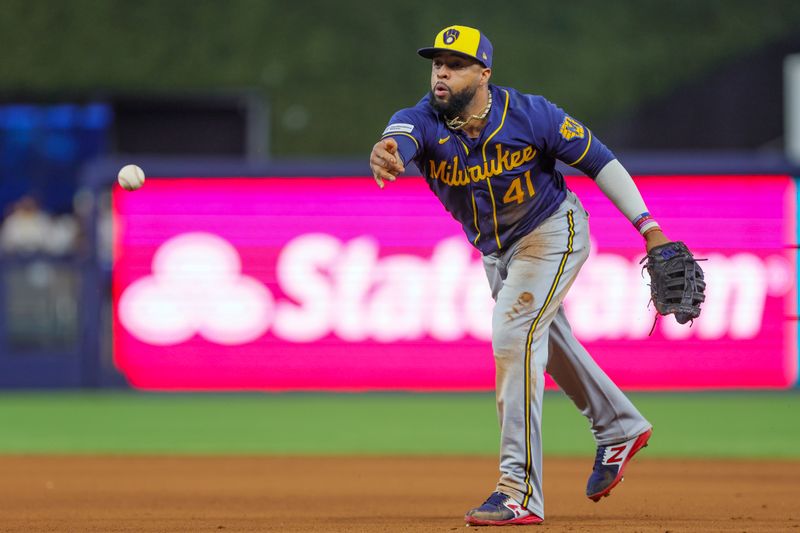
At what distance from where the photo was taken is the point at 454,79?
5297 mm

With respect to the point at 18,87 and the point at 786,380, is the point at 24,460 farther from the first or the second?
the point at 18,87

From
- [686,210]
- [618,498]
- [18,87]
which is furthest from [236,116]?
[618,498]

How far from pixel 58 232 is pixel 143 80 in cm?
485

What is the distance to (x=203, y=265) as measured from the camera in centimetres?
1191

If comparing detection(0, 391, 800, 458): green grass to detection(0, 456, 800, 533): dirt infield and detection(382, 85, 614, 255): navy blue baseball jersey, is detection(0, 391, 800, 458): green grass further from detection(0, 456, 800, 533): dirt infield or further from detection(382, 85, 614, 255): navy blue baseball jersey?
detection(382, 85, 614, 255): navy blue baseball jersey

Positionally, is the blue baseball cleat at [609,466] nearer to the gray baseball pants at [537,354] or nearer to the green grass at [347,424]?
the gray baseball pants at [537,354]

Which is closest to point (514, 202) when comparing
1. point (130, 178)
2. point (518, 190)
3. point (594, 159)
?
point (518, 190)

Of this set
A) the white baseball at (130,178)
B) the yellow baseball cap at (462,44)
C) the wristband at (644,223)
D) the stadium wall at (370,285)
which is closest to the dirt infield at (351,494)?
the wristband at (644,223)

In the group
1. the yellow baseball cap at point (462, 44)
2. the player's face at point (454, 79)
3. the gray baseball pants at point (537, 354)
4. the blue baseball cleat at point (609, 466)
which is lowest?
the blue baseball cleat at point (609, 466)

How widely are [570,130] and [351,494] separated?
2181mm

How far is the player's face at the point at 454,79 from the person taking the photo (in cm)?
530

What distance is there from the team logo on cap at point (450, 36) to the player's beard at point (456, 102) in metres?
0.19

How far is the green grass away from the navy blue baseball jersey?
3308mm

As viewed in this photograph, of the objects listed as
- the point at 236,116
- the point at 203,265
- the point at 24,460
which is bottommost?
the point at 24,460
